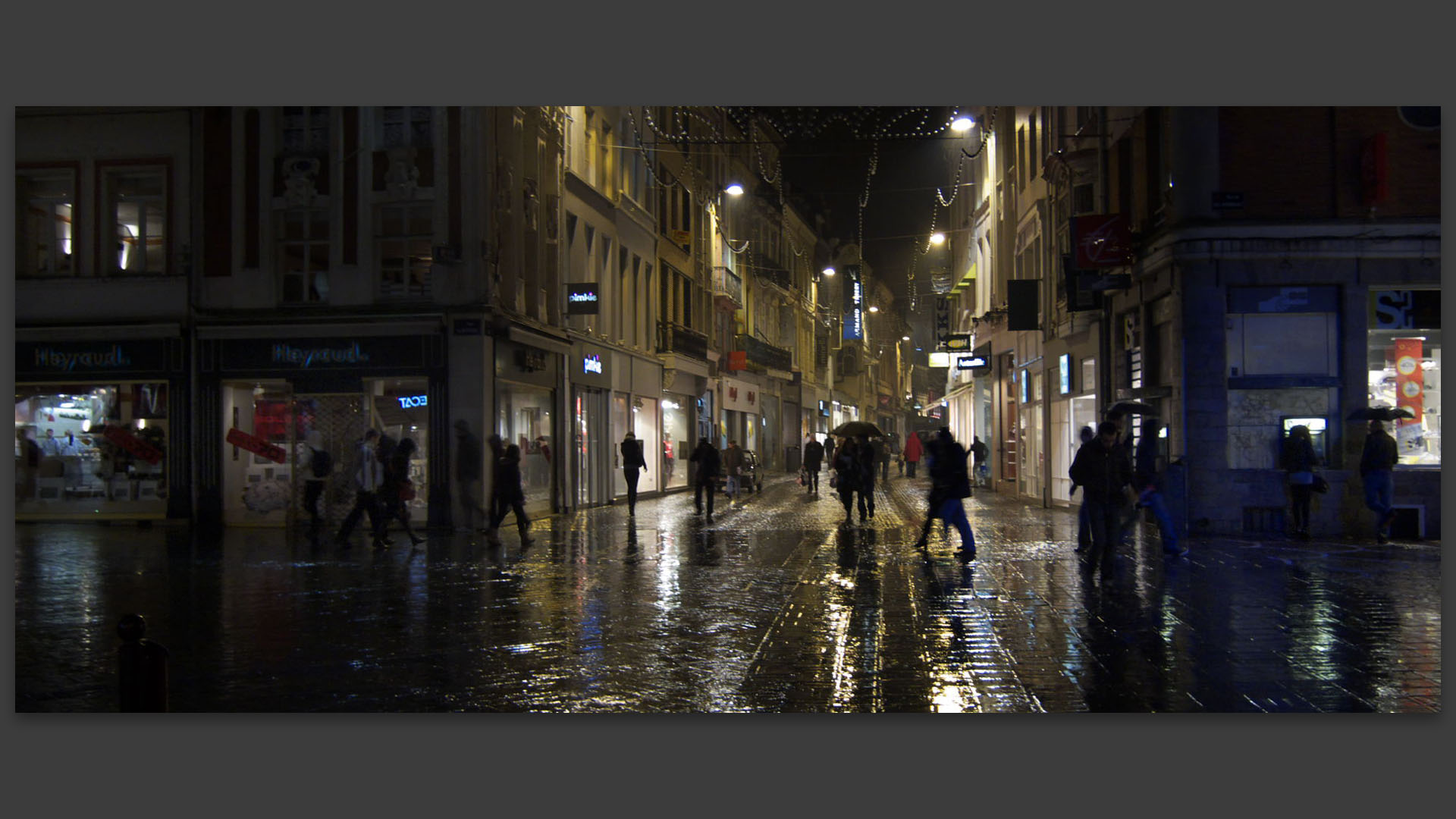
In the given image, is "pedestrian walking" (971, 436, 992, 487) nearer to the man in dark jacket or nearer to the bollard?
the man in dark jacket

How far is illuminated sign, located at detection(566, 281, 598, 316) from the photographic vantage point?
82.5 feet

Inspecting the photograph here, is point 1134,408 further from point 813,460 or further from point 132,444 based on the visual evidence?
point 132,444

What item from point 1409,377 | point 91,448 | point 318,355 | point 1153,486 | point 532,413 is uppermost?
point 318,355

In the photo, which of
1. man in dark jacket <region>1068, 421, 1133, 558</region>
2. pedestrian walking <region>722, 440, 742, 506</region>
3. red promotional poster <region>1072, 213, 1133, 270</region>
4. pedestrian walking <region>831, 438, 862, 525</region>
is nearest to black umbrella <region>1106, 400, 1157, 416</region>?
red promotional poster <region>1072, 213, 1133, 270</region>

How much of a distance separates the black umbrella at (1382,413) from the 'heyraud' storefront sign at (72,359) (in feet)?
66.1

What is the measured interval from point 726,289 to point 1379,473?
30.3 metres

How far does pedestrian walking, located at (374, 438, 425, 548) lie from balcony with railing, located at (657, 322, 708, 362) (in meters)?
17.3

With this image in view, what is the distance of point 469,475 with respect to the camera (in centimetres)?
1917

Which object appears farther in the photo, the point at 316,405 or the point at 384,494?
the point at 316,405

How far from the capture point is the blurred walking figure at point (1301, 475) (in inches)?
667

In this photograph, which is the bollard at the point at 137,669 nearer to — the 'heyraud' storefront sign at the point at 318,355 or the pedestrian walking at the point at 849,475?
the 'heyraud' storefront sign at the point at 318,355

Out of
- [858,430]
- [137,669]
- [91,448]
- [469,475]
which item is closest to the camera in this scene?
[137,669]

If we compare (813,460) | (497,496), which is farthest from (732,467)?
(497,496)

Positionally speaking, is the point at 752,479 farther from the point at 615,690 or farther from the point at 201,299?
the point at 615,690
